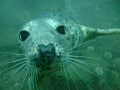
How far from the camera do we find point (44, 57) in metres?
1.29

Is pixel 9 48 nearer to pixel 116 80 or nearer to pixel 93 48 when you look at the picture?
pixel 93 48

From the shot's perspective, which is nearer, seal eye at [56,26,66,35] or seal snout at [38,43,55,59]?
seal snout at [38,43,55,59]

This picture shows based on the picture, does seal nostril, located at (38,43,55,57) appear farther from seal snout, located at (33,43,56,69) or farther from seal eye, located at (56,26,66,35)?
seal eye, located at (56,26,66,35)

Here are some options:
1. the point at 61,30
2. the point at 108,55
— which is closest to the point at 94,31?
the point at 61,30

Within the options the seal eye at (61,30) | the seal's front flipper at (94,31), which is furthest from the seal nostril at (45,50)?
the seal's front flipper at (94,31)

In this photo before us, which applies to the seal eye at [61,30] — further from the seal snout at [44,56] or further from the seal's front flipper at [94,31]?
the seal's front flipper at [94,31]

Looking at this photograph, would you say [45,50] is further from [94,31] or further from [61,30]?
[94,31]

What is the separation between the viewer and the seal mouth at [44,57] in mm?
1282

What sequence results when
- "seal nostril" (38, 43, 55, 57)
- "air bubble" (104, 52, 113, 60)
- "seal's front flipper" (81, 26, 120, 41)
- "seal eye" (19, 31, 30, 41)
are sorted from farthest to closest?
"air bubble" (104, 52, 113, 60) → "seal's front flipper" (81, 26, 120, 41) → "seal eye" (19, 31, 30, 41) → "seal nostril" (38, 43, 55, 57)

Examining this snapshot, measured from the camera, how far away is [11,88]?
109 inches

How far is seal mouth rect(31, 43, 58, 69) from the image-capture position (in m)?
1.28

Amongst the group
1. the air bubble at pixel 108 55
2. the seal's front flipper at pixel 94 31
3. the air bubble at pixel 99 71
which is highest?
the seal's front flipper at pixel 94 31

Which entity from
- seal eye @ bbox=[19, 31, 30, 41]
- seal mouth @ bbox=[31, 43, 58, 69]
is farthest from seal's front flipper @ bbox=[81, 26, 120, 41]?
seal mouth @ bbox=[31, 43, 58, 69]

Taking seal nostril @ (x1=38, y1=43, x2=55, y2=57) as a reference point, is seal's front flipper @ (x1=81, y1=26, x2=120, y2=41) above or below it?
above
